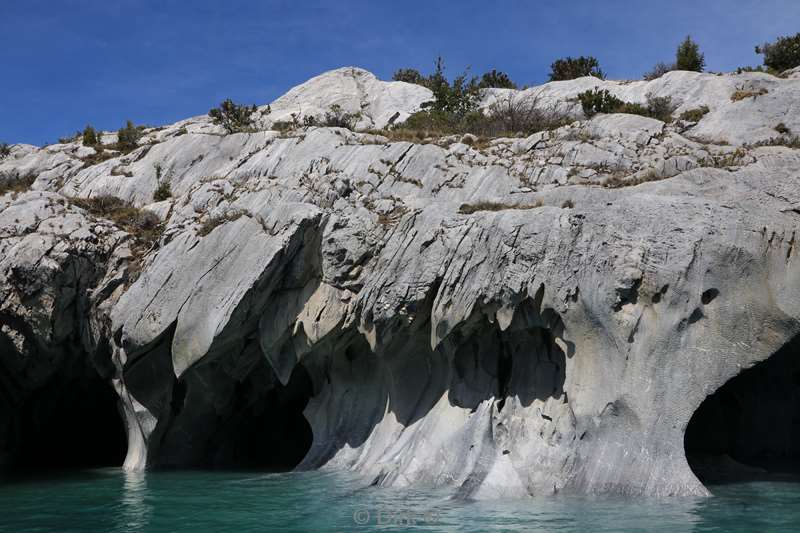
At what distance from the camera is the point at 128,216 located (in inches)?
1066

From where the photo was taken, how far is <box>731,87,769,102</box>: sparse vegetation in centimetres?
2633

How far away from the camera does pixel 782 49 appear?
34500mm

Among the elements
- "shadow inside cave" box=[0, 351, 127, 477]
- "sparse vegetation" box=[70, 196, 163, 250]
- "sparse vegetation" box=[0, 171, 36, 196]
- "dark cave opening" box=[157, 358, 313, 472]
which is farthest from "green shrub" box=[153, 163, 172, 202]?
"dark cave opening" box=[157, 358, 313, 472]

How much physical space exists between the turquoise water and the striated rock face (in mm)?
1305

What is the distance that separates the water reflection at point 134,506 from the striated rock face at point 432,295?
108 inches

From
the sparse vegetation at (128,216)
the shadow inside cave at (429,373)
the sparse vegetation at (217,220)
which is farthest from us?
the sparse vegetation at (128,216)

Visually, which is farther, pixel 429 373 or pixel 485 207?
pixel 485 207

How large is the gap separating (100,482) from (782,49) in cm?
3332

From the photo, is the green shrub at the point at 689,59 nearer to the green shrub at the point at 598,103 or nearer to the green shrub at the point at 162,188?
the green shrub at the point at 598,103

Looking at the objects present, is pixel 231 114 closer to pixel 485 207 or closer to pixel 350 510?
pixel 485 207

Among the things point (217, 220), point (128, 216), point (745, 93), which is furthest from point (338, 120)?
point (745, 93)

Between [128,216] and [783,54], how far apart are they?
96.2 ft

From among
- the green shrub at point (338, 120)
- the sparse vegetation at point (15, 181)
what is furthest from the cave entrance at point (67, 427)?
the green shrub at point (338, 120)

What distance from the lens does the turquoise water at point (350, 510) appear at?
14100mm
